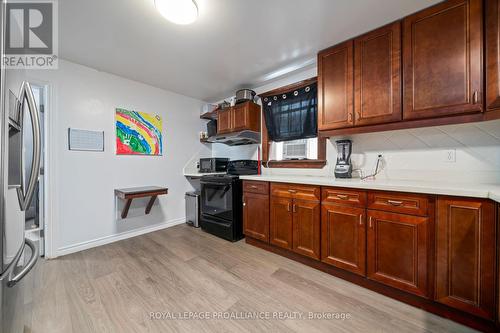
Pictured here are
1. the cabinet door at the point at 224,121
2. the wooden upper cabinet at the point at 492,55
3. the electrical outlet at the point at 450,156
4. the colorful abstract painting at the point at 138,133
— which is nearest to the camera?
the wooden upper cabinet at the point at 492,55

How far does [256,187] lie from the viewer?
2506 mm

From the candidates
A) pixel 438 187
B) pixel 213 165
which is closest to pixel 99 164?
pixel 213 165

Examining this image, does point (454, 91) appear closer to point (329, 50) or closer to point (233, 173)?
point (329, 50)

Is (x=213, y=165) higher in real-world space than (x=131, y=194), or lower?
higher

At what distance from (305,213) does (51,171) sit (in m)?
2.97

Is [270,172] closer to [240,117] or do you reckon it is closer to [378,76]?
[240,117]

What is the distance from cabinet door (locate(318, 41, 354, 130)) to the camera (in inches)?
77.9

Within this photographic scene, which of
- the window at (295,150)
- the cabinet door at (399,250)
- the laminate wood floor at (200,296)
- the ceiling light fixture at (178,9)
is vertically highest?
the ceiling light fixture at (178,9)

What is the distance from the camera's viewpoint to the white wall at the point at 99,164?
2.33 metres

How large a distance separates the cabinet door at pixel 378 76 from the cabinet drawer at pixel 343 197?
0.71 metres

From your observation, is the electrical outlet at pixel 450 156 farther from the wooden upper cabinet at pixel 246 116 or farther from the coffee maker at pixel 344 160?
the wooden upper cabinet at pixel 246 116

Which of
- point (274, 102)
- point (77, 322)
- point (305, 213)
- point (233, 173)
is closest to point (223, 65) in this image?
point (274, 102)

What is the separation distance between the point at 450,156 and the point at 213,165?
2.98 meters

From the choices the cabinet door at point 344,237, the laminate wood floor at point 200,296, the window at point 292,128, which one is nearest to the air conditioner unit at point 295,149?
the window at point 292,128
